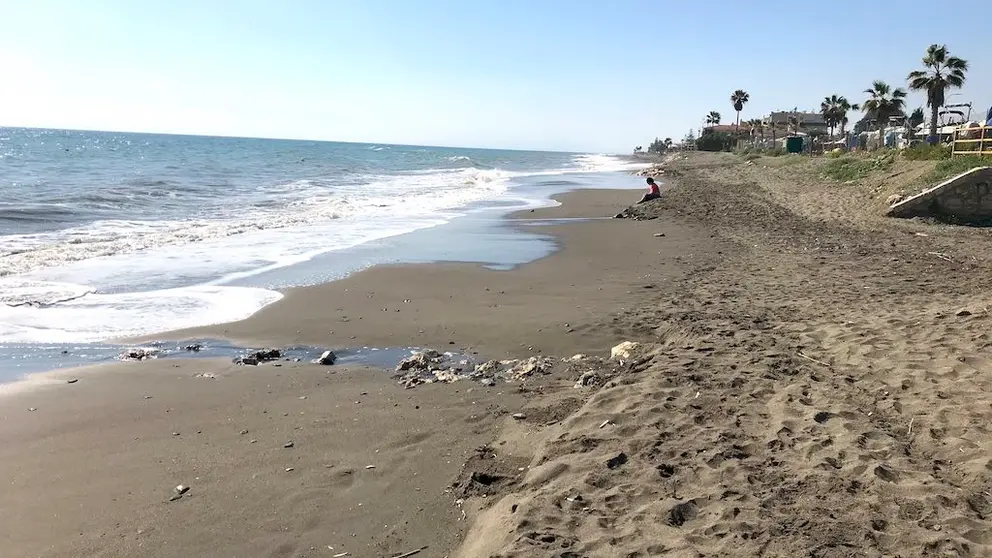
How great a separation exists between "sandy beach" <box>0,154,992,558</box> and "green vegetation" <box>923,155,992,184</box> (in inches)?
422

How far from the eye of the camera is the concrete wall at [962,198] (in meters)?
14.9

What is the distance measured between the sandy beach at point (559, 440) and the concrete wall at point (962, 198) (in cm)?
801

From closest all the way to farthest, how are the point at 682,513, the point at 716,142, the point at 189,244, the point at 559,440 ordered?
the point at 682,513
the point at 559,440
the point at 189,244
the point at 716,142

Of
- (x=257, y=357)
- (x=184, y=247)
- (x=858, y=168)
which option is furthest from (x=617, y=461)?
(x=858, y=168)

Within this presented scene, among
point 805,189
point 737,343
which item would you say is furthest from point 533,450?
point 805,189

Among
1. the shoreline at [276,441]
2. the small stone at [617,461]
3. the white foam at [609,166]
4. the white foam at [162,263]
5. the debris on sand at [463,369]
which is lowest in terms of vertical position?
the shoreline at [276,441]

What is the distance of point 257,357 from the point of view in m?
6.80

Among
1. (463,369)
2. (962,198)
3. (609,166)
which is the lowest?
(463,369)

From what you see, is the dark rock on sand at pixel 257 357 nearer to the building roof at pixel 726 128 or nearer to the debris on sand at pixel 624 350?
the debris on sand at pixel 624 350

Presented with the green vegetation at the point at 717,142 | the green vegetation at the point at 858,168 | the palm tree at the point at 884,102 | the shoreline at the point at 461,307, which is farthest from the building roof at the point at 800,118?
the shoreline at the point at 461,307

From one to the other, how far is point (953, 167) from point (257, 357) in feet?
63.3

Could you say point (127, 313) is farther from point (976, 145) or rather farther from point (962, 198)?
point (976, 145)

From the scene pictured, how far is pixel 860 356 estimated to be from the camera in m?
5.76

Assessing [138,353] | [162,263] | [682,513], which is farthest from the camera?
[162,263]
